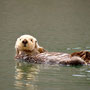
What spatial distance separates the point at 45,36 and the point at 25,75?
5819 mm

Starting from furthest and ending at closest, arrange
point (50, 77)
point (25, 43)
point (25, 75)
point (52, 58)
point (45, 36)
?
point (45, 36) < point (25, 43) < point (52, 58) < point (25, 75) < point (50, 77)

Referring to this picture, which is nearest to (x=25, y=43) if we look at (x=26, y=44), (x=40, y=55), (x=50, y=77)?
(x=26, y=44)

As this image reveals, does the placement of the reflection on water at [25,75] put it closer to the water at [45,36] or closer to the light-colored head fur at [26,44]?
the water at [45,36]

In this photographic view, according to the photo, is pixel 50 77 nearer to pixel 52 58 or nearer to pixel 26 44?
pixel 52 58

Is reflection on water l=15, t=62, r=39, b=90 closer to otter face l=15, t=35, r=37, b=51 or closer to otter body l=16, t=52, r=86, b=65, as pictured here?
otter body l=16, t=52, r=86, b=65

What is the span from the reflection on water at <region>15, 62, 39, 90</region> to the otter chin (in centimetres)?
24

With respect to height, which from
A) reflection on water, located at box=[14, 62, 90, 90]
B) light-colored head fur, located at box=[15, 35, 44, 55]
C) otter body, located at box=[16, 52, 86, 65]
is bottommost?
reflection on water, located at box=[14, 62, 90, 90]

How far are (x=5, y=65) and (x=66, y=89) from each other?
2.77m

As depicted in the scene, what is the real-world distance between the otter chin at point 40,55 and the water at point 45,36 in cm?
18

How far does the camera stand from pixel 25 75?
9.92 metres

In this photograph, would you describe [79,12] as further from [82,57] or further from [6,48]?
[82,57]

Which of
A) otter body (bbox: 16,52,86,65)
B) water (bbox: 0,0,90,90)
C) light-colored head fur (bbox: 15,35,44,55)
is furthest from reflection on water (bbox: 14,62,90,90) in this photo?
light-colored head fur (bbox: 15,35,44,55)

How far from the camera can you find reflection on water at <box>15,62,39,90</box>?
29.1 ft

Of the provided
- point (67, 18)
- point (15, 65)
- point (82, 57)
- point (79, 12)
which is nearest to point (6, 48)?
point (15, 65)
